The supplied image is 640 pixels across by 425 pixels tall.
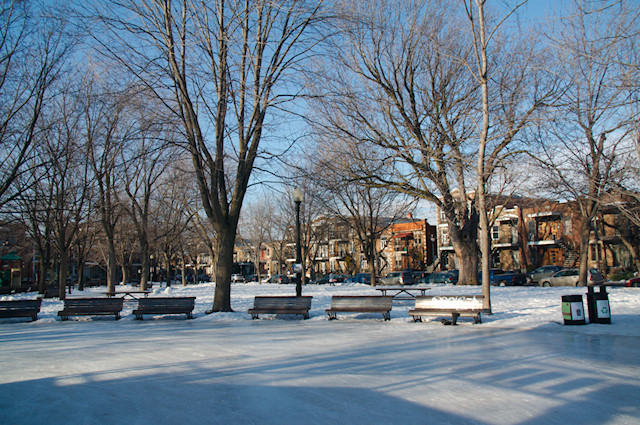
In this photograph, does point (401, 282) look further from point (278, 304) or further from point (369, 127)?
point (278, 304)

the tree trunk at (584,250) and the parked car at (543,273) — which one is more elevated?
the tree trunk at (584,250)

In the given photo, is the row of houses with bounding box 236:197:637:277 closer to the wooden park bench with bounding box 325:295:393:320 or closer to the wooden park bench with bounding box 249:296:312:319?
the wooden park bench with bounding box 325:295:393:320

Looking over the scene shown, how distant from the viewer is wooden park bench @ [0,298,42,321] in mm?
15898

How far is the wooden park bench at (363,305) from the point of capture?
47.3 ft

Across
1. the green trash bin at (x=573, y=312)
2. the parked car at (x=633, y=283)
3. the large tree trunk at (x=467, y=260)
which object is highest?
the large tree trunk at (x=467, y=260)

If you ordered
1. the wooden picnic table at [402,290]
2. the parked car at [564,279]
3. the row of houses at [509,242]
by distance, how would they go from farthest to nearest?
the row of houses at [509,242], the parked car at [564,279], the wooden picnic table at [402,290]

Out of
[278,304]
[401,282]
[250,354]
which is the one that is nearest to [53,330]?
[278,304]

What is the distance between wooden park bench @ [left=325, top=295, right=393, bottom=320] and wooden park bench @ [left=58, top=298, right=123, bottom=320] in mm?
7316

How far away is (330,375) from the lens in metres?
7.10

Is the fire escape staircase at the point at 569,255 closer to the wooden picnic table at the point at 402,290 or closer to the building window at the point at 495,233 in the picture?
the building window at the point at 495,233

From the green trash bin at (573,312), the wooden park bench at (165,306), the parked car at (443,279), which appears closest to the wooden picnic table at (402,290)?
the green trash bin at (573,312)

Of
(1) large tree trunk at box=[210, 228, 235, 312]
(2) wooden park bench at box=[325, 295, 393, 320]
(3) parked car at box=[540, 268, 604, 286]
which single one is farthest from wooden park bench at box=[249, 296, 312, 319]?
(3) parked car at box=[540, 268, 604, 286]

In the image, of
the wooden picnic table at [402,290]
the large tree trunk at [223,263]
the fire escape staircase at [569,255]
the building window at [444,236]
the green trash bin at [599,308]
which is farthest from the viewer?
the building window at [444,236]

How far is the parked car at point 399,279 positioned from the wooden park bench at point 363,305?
24.1 meters
